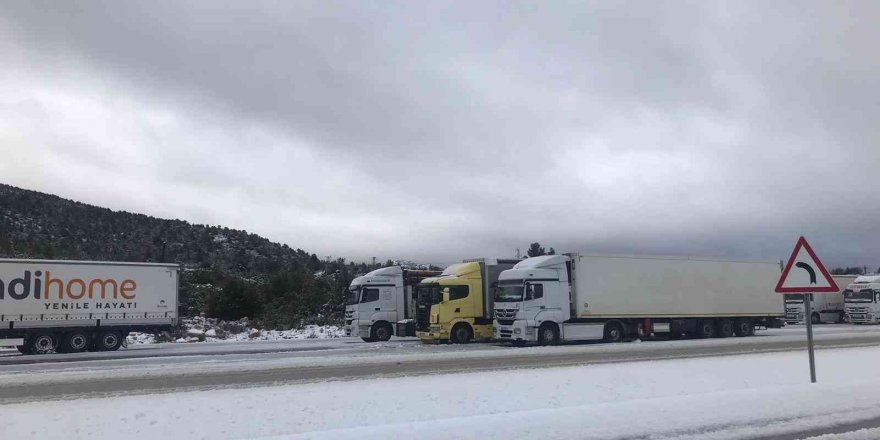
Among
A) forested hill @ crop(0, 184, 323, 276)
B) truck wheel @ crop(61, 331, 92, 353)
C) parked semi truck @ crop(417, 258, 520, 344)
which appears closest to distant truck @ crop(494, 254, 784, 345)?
parked semi truck @ crop(417, 258, 520, 344)

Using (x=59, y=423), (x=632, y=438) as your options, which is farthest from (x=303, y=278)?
(x=632, y=438)

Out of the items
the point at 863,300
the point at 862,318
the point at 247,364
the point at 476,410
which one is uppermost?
the point at 863,300

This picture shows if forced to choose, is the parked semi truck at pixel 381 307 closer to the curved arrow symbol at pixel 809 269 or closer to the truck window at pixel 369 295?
the truck window at pixel 369 295

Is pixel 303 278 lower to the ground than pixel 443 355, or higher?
higher

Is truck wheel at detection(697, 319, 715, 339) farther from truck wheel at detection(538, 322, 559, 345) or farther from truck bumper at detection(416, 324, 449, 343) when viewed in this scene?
truck bumper at detection(416, 324, 449, 343)

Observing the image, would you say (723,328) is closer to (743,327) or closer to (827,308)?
(743,327)

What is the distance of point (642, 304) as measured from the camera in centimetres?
2862

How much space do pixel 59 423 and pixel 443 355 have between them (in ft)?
42.7

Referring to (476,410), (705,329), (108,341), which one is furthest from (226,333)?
(476,410)

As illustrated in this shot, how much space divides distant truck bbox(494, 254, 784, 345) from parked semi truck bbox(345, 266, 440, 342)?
527 cm

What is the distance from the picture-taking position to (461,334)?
2859 cm

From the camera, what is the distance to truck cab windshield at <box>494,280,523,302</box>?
2653cm

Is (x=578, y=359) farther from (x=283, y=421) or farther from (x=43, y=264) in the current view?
(x=43, y=264)

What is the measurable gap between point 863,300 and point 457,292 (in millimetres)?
32030
